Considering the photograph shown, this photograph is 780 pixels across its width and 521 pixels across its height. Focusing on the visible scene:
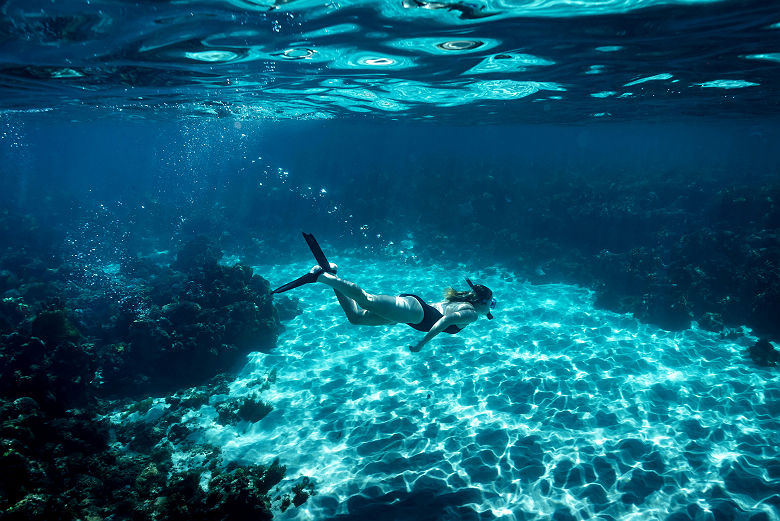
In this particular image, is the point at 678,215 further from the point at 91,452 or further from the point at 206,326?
the point at 91,452

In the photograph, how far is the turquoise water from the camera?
23.9 feet

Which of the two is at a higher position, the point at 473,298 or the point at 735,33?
the point at 735,33

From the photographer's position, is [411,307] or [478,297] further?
[478,297]

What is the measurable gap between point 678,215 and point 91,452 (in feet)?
105

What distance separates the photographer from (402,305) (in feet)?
21.9

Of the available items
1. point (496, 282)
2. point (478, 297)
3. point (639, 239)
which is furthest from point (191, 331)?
point (639, 239)

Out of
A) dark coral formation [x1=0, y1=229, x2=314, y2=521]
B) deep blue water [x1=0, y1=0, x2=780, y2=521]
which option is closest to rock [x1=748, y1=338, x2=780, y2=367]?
deep blue water [x1=0, y1=0, x2=780, y2=521]

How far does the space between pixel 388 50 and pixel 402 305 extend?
27.4ft

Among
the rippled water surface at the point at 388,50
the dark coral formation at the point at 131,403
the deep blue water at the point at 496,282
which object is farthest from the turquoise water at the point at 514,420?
the rippled water surface at the point at 388,50

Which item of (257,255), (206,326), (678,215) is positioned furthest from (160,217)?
(678,215)

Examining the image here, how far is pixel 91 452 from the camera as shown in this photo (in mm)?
8117

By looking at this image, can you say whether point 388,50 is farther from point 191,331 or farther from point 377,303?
point 191,331

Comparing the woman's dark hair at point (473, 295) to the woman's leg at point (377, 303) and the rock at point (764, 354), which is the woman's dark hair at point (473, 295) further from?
the rock at point (764, 354)

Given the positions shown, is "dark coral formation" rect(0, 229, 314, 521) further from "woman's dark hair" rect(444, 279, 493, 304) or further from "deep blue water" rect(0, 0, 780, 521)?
"woman's dark hair" rect(444, 279, 493, 304)
